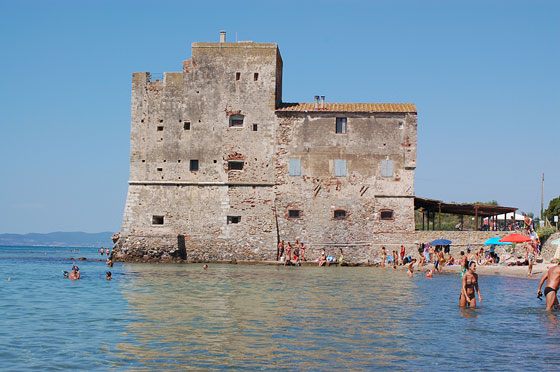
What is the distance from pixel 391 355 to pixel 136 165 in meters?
32.0

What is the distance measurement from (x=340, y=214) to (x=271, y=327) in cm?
2548

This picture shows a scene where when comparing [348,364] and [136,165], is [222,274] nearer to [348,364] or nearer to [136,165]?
[136,165]

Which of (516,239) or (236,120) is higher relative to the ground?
(236,120)

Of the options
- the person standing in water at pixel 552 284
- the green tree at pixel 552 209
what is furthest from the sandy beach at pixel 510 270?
the green tree at pixel 552 209

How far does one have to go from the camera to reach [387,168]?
41625mm

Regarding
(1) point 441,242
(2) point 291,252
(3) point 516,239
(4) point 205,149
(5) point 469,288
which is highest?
(4) point 205,149

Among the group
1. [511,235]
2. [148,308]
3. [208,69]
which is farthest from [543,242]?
[148,308]

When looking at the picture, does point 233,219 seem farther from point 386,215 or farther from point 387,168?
point 387,168

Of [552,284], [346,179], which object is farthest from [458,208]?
[552,284]

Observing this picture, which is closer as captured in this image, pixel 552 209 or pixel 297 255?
pixel 297 255

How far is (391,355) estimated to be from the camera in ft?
43.0

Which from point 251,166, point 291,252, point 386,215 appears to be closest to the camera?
point 291,252

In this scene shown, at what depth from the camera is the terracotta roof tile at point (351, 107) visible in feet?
137

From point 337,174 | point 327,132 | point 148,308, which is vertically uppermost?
point 327,132
